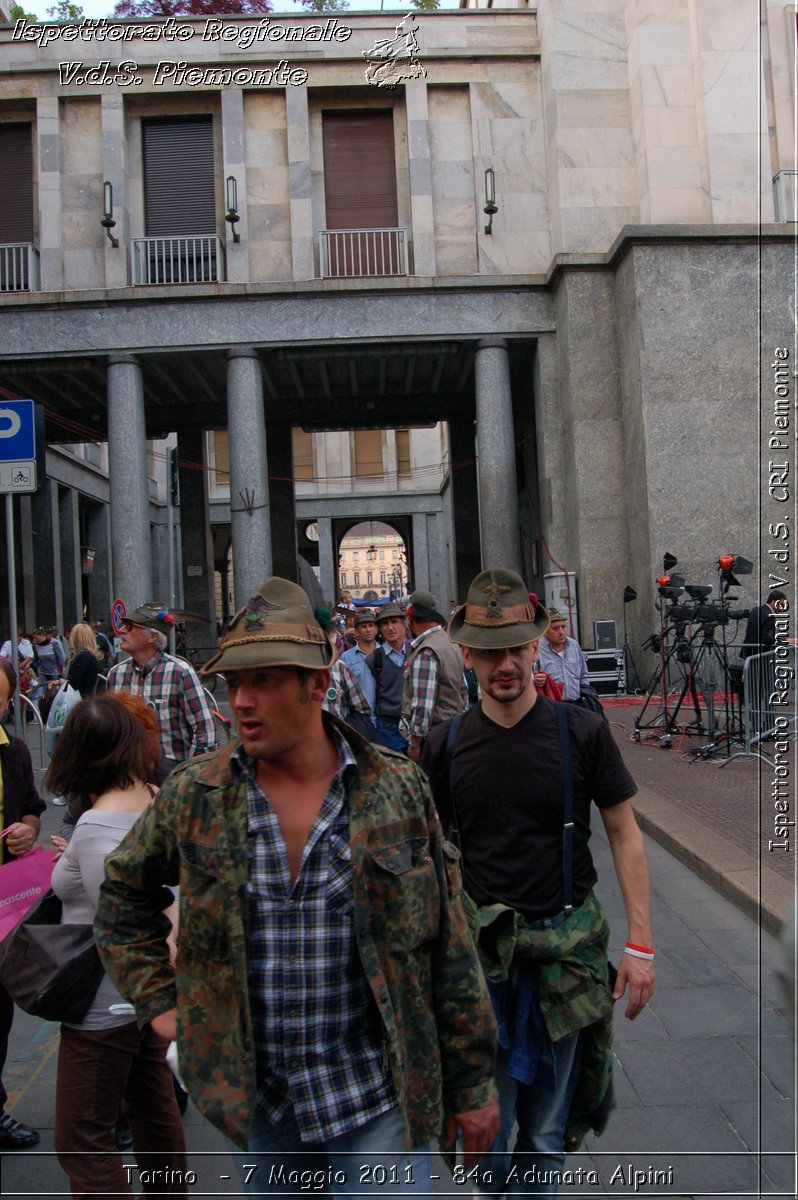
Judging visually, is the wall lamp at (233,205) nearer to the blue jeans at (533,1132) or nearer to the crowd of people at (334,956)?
the crowd of people at (334,956)

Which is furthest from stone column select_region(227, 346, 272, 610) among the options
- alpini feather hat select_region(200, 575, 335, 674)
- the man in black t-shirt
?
alpini feather hat select_region(200, 575, 335, 674)

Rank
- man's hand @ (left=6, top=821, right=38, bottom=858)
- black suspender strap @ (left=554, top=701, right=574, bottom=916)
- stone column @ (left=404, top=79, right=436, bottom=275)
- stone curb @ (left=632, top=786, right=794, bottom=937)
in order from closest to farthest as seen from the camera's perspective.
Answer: black suspender strap @ (left=554, top=701, right=574, bottom=916) → man's hand @ (left=6, top=821, right=38, bottom=858) → stone curb @ (left=632, top=786, right=794, bottom=937) → stone column @ (left=404, top=79, right=436, bottom=275)

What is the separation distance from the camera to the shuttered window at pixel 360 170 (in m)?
19.3

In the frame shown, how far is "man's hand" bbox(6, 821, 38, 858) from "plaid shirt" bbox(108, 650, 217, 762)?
1.80 meters

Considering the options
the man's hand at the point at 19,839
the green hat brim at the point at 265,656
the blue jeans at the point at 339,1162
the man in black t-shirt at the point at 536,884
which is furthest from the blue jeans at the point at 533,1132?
the man's hand at the point at 19,839

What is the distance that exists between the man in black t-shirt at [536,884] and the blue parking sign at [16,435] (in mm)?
4873

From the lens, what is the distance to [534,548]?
21.2m

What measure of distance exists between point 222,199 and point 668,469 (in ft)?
34.0

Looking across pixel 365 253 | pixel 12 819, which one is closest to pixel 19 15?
pixel 365 253

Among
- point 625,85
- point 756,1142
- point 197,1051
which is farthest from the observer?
point 625,85

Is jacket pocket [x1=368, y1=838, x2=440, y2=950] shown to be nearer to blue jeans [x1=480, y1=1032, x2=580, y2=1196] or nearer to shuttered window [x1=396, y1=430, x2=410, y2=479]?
blue jeans [x1=480, y1=1032, x2=580, y2=1196]

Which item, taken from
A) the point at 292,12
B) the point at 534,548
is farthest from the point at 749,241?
the point at 292,12

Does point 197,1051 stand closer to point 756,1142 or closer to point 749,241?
point 756,1142

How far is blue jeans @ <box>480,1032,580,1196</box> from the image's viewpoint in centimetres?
272
